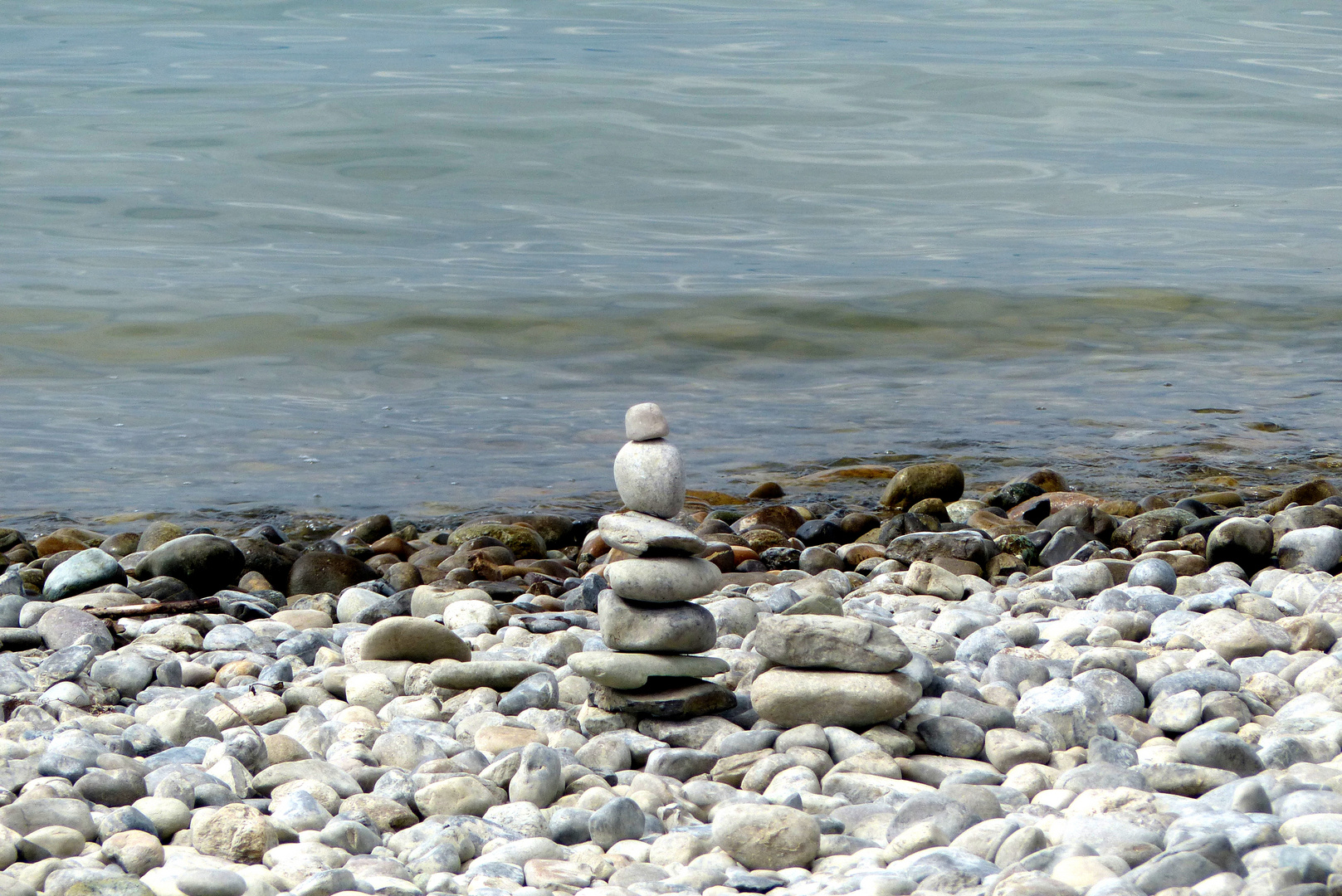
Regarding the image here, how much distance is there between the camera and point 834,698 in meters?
3.31

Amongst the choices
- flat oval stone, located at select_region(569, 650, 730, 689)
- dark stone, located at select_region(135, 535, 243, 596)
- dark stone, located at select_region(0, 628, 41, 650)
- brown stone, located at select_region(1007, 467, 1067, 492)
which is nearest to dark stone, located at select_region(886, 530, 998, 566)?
brown stone, located at select_region(1007, 467, 1067, 492)

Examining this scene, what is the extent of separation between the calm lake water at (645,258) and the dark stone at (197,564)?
1.31 meters

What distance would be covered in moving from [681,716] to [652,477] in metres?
0.60

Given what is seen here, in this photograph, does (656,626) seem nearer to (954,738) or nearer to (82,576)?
(954,738)

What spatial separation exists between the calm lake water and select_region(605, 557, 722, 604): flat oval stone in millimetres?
3186

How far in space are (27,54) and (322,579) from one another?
22960mm

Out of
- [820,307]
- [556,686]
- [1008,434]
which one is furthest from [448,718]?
[820,307]

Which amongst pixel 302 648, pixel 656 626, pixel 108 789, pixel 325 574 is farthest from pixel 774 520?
pixel 108 789

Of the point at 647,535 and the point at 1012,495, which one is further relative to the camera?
the point at 1012,495

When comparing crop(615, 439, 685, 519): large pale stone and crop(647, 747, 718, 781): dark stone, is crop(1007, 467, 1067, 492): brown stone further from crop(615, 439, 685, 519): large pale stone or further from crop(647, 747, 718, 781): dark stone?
crop(647, 747, 718, 781): dark stone

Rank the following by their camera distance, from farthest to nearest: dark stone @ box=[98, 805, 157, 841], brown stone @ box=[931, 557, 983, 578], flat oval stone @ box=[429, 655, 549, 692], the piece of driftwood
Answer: brown stone @ box=[931, 557, 983, 578] < the piece of driftwood < flat oval stone @ box=[429, 655, 549, 692] < dark stone @ box=[98, 805, 157, 841]

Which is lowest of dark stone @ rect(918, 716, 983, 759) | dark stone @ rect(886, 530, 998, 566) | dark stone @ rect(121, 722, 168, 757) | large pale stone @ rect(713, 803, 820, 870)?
dark stone @ rect(886, 530, 998, 566)

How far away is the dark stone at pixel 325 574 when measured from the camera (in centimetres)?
523

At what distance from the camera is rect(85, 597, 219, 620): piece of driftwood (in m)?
4.53
